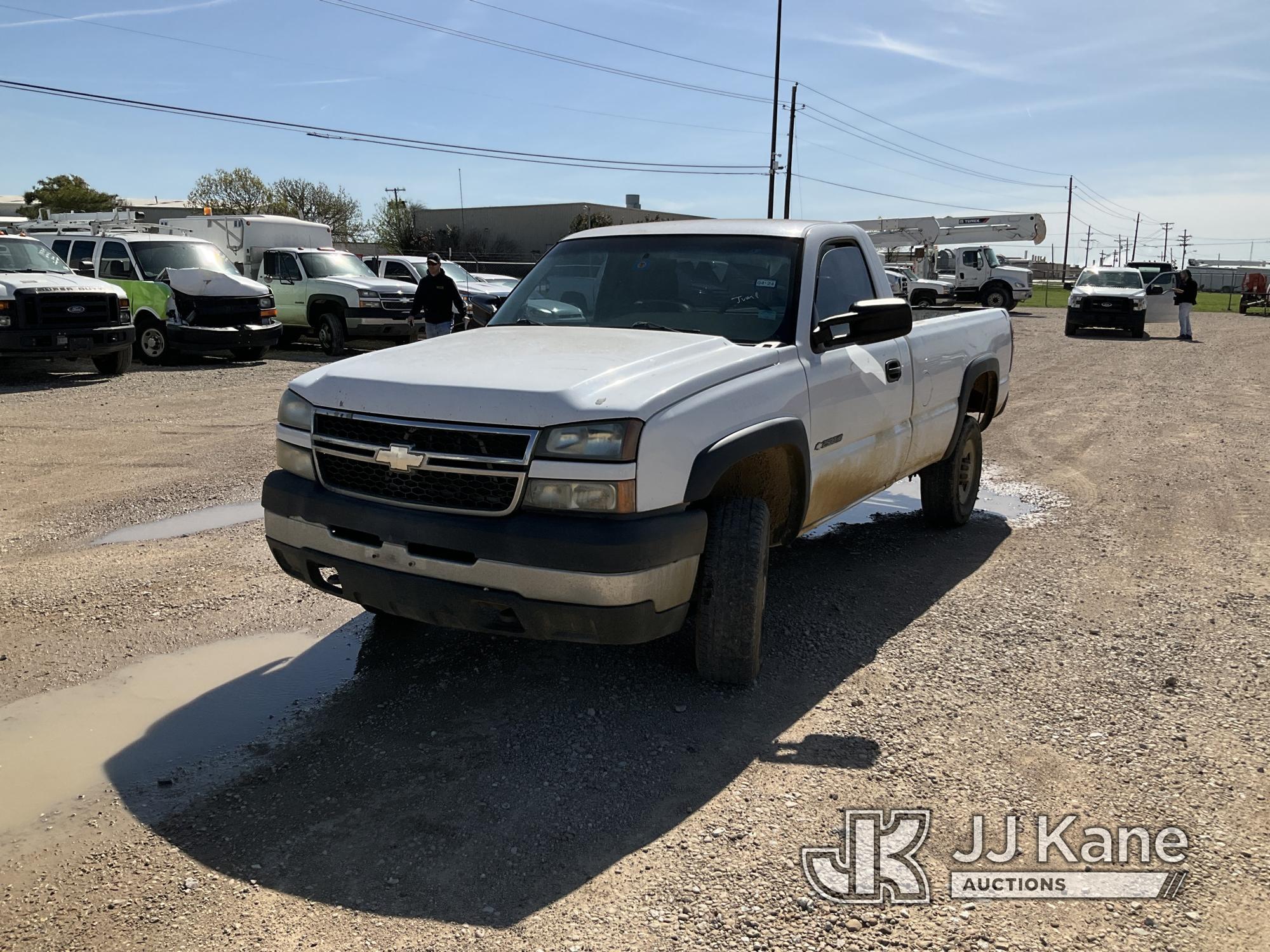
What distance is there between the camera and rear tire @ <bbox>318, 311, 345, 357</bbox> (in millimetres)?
18484

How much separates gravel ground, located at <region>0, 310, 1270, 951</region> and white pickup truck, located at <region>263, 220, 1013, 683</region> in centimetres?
47

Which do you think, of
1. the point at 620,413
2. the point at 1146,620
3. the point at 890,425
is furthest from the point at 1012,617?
the point at 620,413

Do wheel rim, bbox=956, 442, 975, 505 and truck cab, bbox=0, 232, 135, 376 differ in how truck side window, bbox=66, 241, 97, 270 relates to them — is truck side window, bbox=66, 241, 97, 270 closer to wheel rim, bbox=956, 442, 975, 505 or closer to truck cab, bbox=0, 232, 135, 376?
truck cab, bbox=0, 232, 135, 376

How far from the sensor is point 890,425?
5.27m

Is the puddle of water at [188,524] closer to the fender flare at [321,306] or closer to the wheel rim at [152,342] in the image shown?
the wheel rim at [152,342]

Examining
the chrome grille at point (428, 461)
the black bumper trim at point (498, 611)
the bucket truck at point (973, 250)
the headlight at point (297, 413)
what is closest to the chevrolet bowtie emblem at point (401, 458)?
the chrome grille at point (428, 461)

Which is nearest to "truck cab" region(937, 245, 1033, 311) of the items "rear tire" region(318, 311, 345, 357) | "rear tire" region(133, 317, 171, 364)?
"rear tire" region(318, 311, 345, 357)

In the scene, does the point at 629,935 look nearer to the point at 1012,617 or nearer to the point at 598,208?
the point at 1012,617

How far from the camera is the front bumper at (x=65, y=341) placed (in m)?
13.5

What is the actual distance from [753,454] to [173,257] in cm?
1573

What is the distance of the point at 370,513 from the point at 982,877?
230 cm

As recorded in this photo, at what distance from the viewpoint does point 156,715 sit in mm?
3994

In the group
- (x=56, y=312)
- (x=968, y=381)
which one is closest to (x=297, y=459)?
(x=968, y=381)

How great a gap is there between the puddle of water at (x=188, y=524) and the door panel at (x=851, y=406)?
3.50 m
